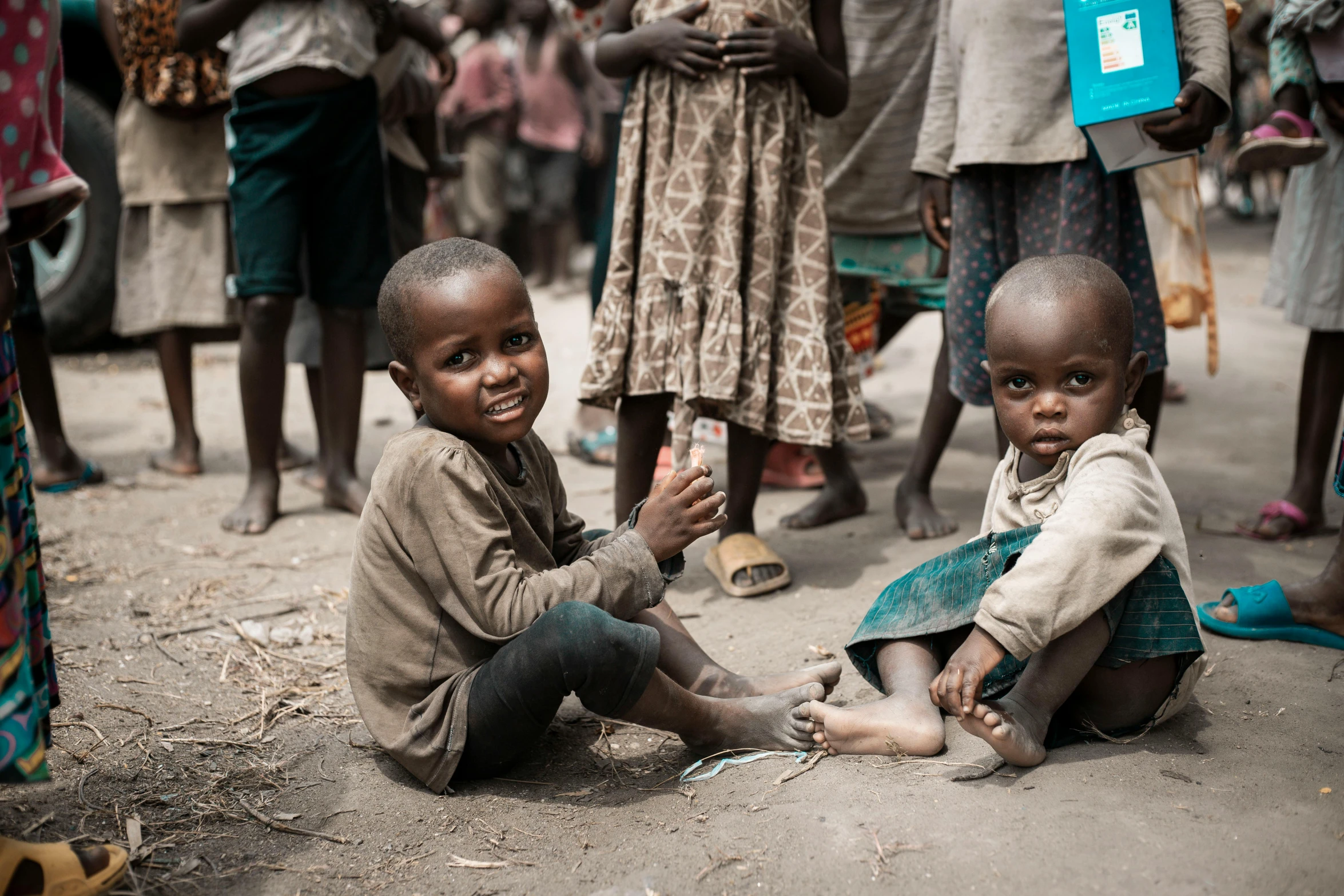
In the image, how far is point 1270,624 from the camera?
A: 104 inches

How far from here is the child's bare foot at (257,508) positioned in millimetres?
3852

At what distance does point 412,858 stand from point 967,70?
240 cm

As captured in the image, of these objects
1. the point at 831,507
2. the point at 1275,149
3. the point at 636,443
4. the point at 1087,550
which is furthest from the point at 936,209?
the point at 1087,550

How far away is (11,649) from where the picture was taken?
4.94 feet

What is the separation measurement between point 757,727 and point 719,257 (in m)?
1.38

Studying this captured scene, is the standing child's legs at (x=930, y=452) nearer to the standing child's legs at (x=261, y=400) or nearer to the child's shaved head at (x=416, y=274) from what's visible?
the child's shaved head at (x=416, y=274)

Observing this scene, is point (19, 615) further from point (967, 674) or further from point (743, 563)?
point (743, 563)

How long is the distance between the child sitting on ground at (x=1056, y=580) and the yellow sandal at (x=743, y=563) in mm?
887

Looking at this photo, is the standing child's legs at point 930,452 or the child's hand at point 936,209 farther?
the standing child's legs at point 930,452

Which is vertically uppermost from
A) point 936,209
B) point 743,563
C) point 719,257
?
point 936,209

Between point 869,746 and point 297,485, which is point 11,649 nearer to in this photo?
point 869,746

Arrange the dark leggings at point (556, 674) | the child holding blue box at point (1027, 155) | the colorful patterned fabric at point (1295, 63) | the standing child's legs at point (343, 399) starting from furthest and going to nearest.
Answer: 1. the standing child's legs at point (343, 399)
2. the colorful patterned fabric at point (1295, 63)
3. the child holding blue box at point (1027, 155)
4. the dark leggings at point (556, 674)

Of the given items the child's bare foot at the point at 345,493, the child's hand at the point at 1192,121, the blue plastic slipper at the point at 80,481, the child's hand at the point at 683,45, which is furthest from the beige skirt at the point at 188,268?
the child's hand at the point at 1192,121

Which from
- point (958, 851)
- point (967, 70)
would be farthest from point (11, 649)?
point (967, 70)
